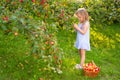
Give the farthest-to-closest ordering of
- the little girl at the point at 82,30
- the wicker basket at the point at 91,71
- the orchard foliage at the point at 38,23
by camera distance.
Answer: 1. the little girl at the point at 82,30
2. the wicker basket at the point at 91,71
3. the orchard foliage at the point at 38,23

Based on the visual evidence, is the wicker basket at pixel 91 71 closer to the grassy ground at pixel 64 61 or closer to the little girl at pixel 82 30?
the grassy ground at pixel 64 61

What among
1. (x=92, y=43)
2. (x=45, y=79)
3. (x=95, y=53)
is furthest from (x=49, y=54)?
(x=92, y=43)

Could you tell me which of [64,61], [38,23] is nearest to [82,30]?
[64,61]

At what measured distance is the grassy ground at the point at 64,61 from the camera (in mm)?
5914

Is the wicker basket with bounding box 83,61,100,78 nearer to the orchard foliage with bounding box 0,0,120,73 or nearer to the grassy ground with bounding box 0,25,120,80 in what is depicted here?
the grassy ground with bounding box 0,25,120,80

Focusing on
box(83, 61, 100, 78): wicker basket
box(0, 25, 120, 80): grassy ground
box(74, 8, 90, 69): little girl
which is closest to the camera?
box(0, 25, 120, 80): grassy ground

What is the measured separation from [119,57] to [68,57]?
1.36 m

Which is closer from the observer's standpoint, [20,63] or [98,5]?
[20,63]

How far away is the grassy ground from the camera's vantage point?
233 inches

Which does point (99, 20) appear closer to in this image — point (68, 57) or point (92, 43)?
point (92, 43)

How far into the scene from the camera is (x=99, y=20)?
387 inches

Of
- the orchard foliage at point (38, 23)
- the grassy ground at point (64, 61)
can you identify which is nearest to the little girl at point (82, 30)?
the orchard foliage at point (38, 23)

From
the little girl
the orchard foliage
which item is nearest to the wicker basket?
the little girl

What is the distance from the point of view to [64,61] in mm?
6559
